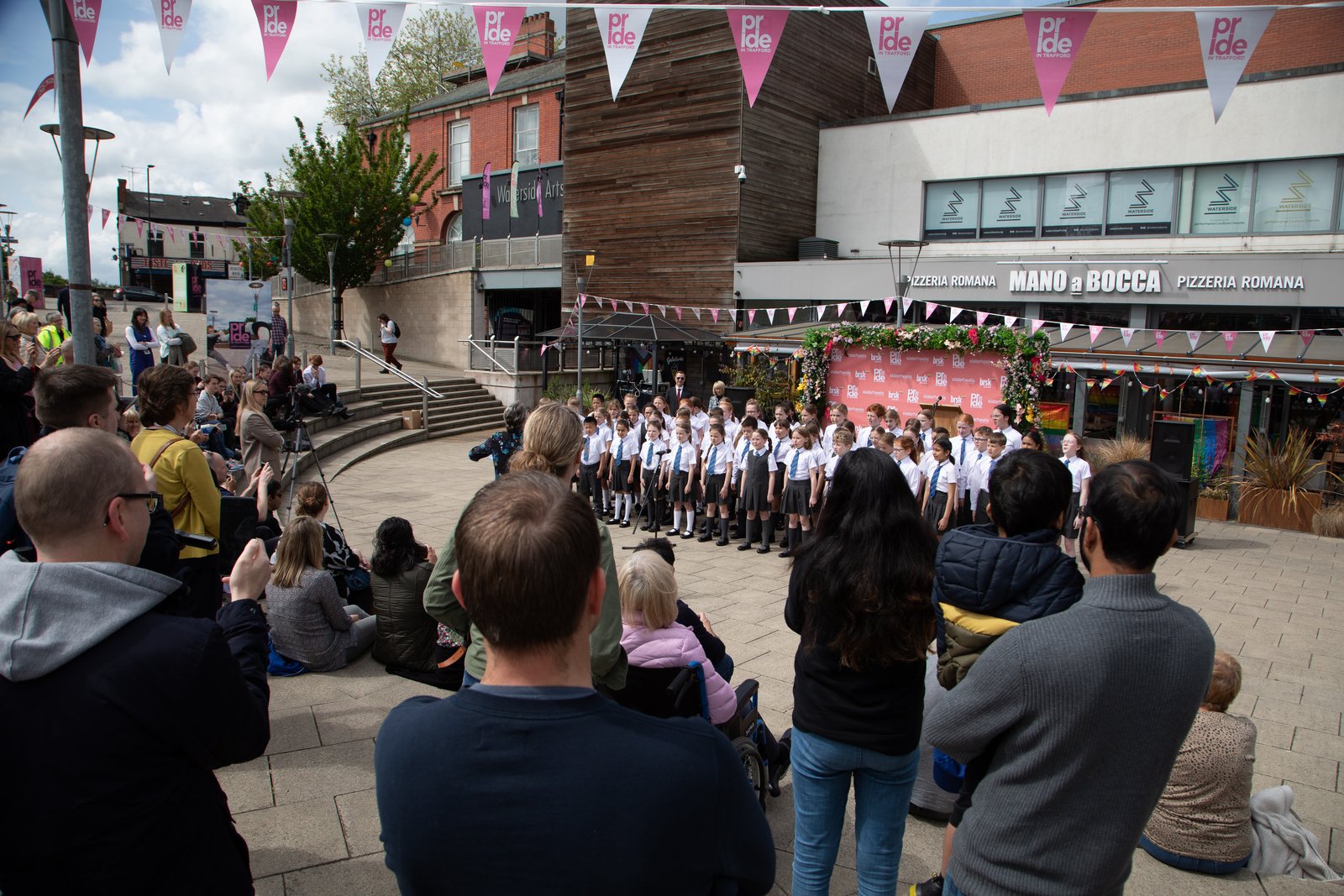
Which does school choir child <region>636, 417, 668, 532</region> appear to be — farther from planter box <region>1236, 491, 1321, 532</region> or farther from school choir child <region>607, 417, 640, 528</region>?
planter box <region>1236, 491, 1321, 532</region>

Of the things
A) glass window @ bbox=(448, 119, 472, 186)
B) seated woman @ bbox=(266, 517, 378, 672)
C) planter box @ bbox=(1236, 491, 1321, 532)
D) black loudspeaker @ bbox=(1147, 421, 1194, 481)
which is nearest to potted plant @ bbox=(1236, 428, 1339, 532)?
planter box @ bbox=(1236, 491, 1321, 532)

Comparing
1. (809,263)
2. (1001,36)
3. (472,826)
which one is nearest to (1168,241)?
(809,263)

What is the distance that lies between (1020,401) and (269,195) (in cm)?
2971

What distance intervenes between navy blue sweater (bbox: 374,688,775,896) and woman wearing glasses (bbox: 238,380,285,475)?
289 inches

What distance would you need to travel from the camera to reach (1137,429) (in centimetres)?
1360

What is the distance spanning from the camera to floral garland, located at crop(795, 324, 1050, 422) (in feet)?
37.6

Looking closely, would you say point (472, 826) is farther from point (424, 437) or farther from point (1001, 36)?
point (1001, 36)

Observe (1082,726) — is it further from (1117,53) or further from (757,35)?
(1117,53)

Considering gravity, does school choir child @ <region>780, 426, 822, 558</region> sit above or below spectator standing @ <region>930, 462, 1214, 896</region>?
below

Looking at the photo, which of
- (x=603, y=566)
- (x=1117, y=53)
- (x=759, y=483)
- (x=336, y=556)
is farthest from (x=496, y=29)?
(x=1117, y=53)

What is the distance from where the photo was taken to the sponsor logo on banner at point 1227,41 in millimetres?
6809

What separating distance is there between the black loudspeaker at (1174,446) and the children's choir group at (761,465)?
2001mm

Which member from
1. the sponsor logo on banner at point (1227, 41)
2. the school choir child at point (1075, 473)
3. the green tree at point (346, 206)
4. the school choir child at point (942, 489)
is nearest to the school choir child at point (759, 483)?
the school choir child at point (942, 489)

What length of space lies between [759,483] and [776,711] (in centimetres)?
497
